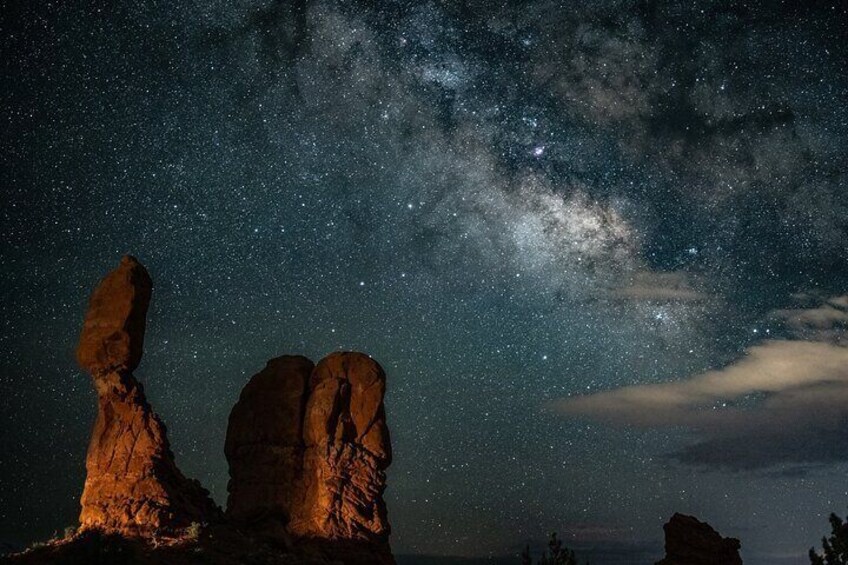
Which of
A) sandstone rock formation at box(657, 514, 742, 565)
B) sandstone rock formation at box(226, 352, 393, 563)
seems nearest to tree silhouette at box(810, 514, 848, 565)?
sandstone rock formation at box(657, 514, 742, 565)

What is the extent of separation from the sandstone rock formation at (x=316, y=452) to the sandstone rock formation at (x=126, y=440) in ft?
10.2

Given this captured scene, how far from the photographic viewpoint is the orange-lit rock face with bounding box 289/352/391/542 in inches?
1268

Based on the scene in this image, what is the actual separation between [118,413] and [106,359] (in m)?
2.48

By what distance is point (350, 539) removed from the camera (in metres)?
31.6

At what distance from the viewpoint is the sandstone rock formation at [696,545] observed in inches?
1506

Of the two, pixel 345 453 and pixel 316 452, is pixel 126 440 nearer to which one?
pixel 316 452

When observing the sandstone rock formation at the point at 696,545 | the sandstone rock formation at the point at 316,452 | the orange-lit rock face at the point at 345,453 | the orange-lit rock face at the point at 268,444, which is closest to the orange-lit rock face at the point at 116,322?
the orange-lit rock face at the point at 268,444

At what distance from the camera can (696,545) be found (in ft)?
127

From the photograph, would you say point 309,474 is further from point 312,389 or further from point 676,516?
point 676,516

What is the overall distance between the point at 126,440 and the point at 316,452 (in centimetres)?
932

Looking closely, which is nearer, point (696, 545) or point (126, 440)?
point (126, 440)

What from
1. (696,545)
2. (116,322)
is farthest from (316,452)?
(696,545)

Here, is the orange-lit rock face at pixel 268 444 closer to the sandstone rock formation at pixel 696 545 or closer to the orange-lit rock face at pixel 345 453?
the orange-lit rock face at pixel 345 453

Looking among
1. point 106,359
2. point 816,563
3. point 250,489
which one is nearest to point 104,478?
point 106,359
